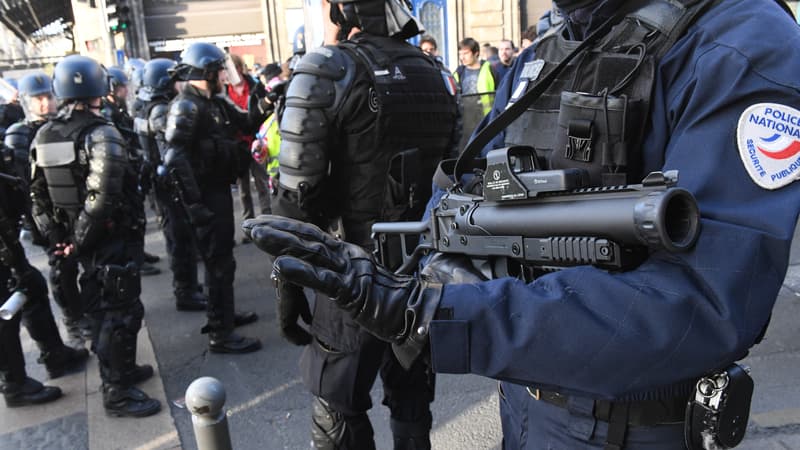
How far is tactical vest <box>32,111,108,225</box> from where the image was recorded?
3.79 metres

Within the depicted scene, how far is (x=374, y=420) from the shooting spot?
11.6ft

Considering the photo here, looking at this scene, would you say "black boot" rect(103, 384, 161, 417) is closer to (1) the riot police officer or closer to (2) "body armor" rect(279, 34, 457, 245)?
(2) "body armor" rect(279, 34, 457, 245)

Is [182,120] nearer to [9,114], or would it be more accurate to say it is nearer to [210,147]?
[210,147]

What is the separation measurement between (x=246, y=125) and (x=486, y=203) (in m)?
4.33

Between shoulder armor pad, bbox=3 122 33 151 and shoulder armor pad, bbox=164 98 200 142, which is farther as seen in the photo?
shoulder armor pad, bbox=3 122 33 151

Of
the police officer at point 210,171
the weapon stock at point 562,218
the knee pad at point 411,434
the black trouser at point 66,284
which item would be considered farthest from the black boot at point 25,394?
the weapon stock at point 562,218

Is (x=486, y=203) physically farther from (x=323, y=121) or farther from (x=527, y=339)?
(x=323, y=121)

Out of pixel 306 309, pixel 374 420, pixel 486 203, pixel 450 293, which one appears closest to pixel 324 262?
pixel 450 293

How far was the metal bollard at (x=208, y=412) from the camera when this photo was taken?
1.67 meters

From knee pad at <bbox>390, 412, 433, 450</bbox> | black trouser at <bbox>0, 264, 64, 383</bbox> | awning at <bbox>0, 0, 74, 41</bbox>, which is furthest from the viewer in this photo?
awning at <bbox>0, 0, 74, 41</bbox>

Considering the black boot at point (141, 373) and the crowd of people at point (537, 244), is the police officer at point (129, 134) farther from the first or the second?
the crowd of people at point (537, 244)

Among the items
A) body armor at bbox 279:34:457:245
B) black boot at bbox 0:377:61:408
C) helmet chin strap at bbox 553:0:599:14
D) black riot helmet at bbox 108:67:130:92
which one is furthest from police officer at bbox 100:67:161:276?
helmet chin strap at bbox 553:0:599:14

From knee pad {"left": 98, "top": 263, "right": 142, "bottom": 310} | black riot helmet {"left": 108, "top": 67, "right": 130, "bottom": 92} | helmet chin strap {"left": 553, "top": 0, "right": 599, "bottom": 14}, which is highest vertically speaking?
helmet chin strap {"left": 553, "top": 0, "right": 599, "bottom": 14}

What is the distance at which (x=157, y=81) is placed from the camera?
5840 mm
